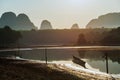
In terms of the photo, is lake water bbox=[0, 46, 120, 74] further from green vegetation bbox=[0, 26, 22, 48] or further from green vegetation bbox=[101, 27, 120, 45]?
green vegetation bbox=[101, 27, 120, 45]

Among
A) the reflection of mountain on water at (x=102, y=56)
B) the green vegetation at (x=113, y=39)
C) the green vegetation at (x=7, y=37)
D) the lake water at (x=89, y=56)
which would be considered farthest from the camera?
the green vegetation at (x=113, y=39)

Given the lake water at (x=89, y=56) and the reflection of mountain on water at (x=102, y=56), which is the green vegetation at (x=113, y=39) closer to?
the lake water at (x=89, y=56)

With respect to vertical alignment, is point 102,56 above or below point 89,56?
above

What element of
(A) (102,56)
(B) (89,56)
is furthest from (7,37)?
(A) (102,56)

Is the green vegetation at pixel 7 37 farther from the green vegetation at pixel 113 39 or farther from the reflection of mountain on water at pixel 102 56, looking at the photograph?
the reflection of mountain on water at pixel 102 56

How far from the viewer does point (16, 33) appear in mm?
156750

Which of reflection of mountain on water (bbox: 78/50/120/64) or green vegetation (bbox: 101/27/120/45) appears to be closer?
reflection of mountain on water (bbox: 78/50/120/64)

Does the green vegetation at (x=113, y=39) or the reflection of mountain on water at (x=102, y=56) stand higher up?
the green vegetation at (x=113, y=39)

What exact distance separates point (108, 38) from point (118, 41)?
24.1ft

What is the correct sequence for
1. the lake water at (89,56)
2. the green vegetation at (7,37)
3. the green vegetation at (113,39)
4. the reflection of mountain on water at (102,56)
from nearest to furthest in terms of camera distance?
the lake water at (89,56)
the reflection of mountain on water at (102,56)
the green vegetation at (7,37)
the green vegetation at (113,39)

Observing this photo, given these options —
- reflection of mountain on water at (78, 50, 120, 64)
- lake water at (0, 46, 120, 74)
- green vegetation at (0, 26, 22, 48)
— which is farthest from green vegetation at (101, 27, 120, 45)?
reflection of mountain on water at (78, 50, 120, 64)

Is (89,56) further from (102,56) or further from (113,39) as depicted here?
(113,39)

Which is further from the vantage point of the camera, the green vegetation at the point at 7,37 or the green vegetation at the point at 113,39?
the green vegetation at the point at 113,39

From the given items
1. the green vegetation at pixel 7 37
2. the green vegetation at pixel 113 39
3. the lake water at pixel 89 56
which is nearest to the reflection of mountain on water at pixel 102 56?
the lake water at pixel 89 56
